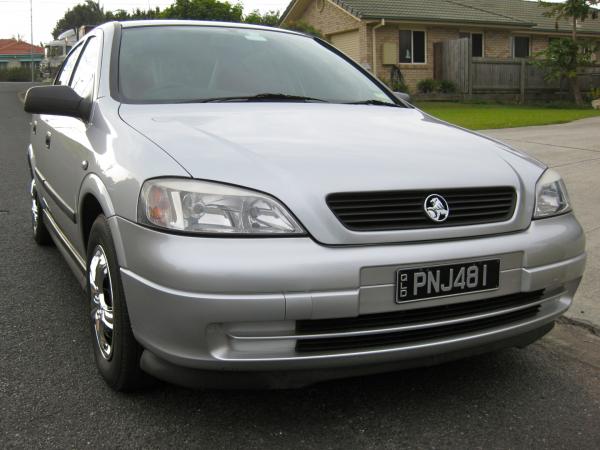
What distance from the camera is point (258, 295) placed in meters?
2.13

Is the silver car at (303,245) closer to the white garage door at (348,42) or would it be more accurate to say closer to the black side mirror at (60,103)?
the black side mirror at (60,103)

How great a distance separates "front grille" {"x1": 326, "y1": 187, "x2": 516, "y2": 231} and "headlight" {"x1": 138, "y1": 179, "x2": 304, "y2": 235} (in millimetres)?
201

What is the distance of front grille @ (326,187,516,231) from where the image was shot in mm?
2314

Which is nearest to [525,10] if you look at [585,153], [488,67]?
[488,67]

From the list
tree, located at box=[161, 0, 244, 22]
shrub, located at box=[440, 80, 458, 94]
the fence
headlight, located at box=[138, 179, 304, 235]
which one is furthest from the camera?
tree, located at box=[161, 0, 244, 22]

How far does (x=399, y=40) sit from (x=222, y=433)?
22871mm

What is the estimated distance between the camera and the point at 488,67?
2292cm

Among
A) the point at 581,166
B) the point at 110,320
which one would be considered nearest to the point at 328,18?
the point at 581,166

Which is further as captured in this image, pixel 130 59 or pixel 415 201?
pixel 130 59

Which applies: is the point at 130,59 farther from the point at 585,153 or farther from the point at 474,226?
the point at 585,153

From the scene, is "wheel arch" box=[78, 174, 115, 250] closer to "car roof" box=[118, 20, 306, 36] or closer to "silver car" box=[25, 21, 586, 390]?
"silver car" box=[25, 21, 586, 390]

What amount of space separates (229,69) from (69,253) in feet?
4.40

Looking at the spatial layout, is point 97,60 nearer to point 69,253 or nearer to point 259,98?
point 259,98

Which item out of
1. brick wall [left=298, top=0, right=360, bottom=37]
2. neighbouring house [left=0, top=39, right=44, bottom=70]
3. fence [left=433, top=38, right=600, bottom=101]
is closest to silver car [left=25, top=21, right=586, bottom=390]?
fence [left=433, top=38, right=600, bottom=101]
